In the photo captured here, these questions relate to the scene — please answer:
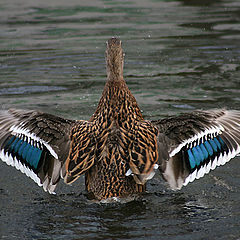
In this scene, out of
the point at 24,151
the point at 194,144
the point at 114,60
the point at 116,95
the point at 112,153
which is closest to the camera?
the point at 112,153

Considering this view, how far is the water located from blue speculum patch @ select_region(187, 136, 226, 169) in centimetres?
48

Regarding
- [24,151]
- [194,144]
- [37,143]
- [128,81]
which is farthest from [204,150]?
[128,81]

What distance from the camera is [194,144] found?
22.0ft

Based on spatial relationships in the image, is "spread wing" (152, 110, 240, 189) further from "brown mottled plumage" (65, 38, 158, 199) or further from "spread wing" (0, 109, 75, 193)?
"spread wing" (0, 109, 75, 193)

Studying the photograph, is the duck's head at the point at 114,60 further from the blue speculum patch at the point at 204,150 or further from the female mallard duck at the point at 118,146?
the blue speculum patch at the point at 204,150

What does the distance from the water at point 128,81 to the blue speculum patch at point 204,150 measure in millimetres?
476

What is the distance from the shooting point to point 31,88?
1070 cm

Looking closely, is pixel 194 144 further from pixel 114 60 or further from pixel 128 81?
pixel 128 81

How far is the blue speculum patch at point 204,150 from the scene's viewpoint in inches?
266

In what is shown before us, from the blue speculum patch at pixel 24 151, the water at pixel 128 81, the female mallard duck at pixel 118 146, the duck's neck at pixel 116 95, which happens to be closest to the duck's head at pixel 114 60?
the duck's neck at pixel 116 95

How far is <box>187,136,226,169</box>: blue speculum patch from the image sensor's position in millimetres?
6746

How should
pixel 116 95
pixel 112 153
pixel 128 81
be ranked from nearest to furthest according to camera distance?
pixel 112 153, pixel 116 95, pixel 128 81

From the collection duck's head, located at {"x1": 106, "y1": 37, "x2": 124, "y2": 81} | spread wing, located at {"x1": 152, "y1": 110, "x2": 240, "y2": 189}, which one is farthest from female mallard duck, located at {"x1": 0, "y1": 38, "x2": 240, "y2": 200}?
duck's head, located at {"x1": 106, "y1": 37, "x2": 124, "y2": 81}

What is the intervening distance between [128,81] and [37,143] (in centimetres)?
444
